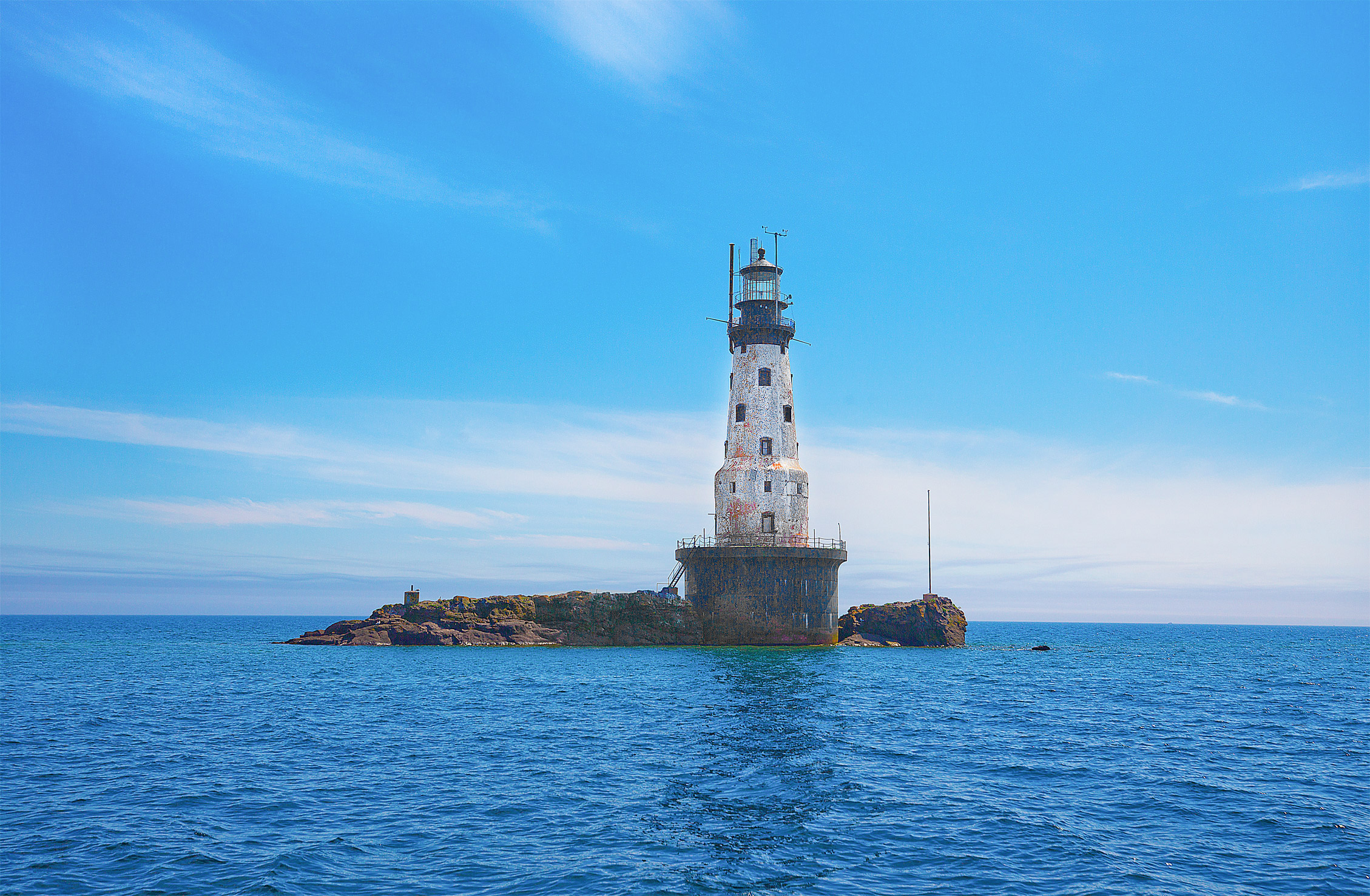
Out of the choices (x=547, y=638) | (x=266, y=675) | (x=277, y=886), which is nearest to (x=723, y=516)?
(x=547, y=638)

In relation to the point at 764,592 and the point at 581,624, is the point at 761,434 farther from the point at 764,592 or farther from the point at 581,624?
the point at 581,624

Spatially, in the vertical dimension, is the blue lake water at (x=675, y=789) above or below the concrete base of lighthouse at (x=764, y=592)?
below

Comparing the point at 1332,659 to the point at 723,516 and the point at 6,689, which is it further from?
the point at 6,689

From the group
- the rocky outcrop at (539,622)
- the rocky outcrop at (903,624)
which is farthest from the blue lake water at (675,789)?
the rocky outcrop at (903,624)

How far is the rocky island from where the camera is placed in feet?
210

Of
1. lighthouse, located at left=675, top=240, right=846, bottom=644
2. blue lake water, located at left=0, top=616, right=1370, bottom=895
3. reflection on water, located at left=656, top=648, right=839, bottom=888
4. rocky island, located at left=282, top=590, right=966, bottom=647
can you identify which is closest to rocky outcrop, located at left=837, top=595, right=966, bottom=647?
rocky island, located at left=282, top=590, right=966, bottom=647

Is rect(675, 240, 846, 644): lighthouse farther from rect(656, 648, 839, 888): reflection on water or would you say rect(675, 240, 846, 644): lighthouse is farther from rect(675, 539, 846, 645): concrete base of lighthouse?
rect(656, 648, 839, 888): reflection on water

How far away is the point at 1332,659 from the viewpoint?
269 ft

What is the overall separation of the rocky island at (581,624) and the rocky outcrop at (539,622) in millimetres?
47

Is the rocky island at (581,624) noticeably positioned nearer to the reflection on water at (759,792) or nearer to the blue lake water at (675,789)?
the blue lake water at (675,789)

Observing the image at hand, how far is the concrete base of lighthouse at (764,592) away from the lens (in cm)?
6009

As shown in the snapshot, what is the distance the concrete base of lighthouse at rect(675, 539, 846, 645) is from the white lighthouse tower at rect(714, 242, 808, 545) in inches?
58.5

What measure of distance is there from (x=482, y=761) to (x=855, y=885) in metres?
11.9

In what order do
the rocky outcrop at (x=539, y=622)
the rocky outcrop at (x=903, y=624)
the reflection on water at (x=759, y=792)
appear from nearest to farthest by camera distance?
1. the reflection on water at (x=759, y=792)
2. the rocky outcrop at (x=539, y=622)
3. the rocky outcrop at (x=903, y=624)
